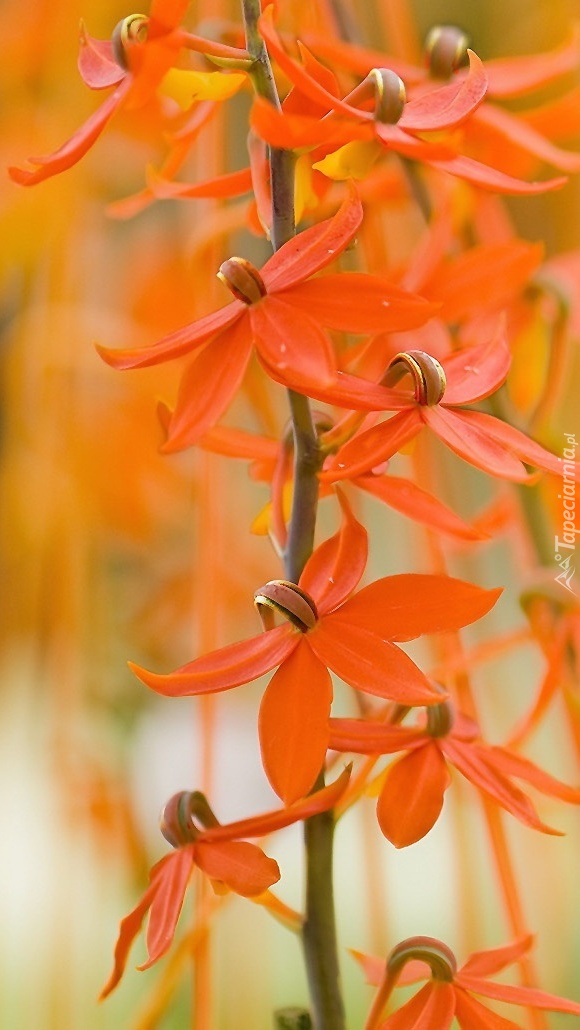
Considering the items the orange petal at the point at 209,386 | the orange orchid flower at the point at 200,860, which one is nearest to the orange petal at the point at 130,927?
the orange orchid flower at the point at 200,860

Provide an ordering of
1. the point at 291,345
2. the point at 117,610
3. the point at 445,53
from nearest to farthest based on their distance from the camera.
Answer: the point at 291,345 → the point at 445,53 → the point at 117,610

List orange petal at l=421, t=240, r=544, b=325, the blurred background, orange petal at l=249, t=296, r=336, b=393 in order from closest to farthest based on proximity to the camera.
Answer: orange petal at l=249, t=296, r=336, b=393, orange petal at l=421, t=240, r=544, b=325, the blurred background

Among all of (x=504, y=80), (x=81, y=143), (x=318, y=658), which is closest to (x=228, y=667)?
(x=318, y=658)

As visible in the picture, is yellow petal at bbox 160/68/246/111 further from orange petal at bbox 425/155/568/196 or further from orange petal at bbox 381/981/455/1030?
orange petal at bbox 381/981/455/1030

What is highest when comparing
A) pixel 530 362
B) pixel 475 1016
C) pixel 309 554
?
pixel 530 362

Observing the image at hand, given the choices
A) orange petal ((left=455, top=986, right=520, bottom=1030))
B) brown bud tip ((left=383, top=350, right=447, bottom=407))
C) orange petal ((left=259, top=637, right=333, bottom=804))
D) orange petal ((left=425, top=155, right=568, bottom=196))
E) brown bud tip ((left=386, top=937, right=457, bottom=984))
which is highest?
orange petal ((left=425, top=155, right=568, bottom=196))

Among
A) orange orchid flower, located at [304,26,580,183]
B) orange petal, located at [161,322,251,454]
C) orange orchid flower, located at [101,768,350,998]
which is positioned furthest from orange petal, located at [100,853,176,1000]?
orange orchid flower, located at [304,26,580,183]

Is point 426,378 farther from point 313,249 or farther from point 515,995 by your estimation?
point 515,995

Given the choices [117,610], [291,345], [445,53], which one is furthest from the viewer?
[117,610]
